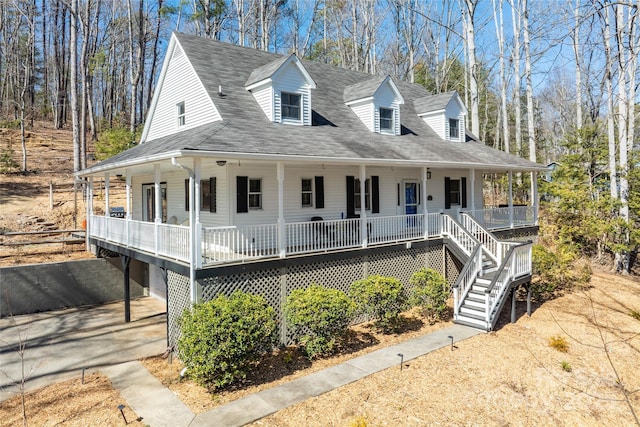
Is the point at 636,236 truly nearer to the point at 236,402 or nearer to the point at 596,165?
the point at 596,165

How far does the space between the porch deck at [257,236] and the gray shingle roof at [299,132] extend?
6.56ft

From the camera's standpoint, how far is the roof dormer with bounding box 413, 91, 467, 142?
1958 centimetres

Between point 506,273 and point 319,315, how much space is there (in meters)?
6.36

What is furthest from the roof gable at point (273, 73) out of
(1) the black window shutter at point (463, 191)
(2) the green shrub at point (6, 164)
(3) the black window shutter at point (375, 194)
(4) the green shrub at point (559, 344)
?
(2) the green shrub at point (6, 164)

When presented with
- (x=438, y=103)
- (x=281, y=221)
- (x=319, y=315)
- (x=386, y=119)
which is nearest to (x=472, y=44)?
(x=438, y=103)

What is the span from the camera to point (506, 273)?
1210cm

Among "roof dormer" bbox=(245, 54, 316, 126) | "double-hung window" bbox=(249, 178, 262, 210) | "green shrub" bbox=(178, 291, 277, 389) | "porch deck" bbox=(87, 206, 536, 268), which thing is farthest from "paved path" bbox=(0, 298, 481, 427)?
"roof dormer" bbox=(245, 54, 316, 126)

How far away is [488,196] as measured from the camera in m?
36.0

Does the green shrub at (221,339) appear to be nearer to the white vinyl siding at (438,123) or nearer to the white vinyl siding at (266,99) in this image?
the white vinyl siding at (266,99)

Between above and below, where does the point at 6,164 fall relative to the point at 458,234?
above

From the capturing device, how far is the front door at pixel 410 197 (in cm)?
1683

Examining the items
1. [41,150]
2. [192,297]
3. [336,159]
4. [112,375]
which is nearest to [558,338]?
[336,159]

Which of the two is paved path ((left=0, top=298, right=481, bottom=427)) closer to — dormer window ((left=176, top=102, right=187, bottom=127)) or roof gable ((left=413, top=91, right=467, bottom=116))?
dormer window ((left=176, top=102, right=187, bottom=127))

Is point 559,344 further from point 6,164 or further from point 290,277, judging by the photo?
point 6,164
